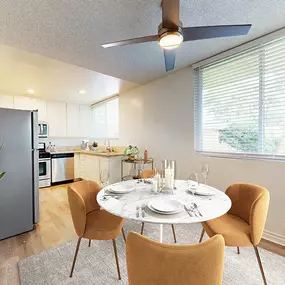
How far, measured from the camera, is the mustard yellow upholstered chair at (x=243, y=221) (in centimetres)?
133

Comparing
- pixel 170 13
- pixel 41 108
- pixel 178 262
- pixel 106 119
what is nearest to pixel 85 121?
pixel 106 119

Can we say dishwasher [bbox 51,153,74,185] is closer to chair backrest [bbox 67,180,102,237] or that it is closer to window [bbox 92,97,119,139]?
window [bbox 92,97,119,139]

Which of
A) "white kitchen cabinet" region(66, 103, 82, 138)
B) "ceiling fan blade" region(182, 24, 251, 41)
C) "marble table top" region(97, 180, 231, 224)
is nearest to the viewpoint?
"marble table top" region(97, 180, 231, 224)

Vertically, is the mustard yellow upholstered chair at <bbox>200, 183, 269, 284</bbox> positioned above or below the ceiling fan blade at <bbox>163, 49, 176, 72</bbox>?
below

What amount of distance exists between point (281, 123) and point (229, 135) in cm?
59

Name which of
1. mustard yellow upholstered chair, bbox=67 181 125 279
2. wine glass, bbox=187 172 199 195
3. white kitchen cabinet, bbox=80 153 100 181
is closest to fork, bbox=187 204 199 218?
wine glass, bbox=187 172 199 195

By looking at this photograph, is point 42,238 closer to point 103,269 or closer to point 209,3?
point 103,269

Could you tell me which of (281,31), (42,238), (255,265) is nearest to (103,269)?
(42,238)

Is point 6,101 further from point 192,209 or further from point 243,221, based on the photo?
point 243,221

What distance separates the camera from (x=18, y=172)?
2188 mm

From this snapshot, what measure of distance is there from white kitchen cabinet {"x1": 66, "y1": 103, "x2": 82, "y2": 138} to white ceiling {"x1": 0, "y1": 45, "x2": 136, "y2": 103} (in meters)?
0.43

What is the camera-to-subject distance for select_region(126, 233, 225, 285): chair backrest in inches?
28.0

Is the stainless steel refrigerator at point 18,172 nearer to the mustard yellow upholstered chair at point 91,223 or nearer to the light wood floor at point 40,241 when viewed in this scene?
the light wood floor at point 40,241

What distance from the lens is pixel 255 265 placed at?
1601 mm
